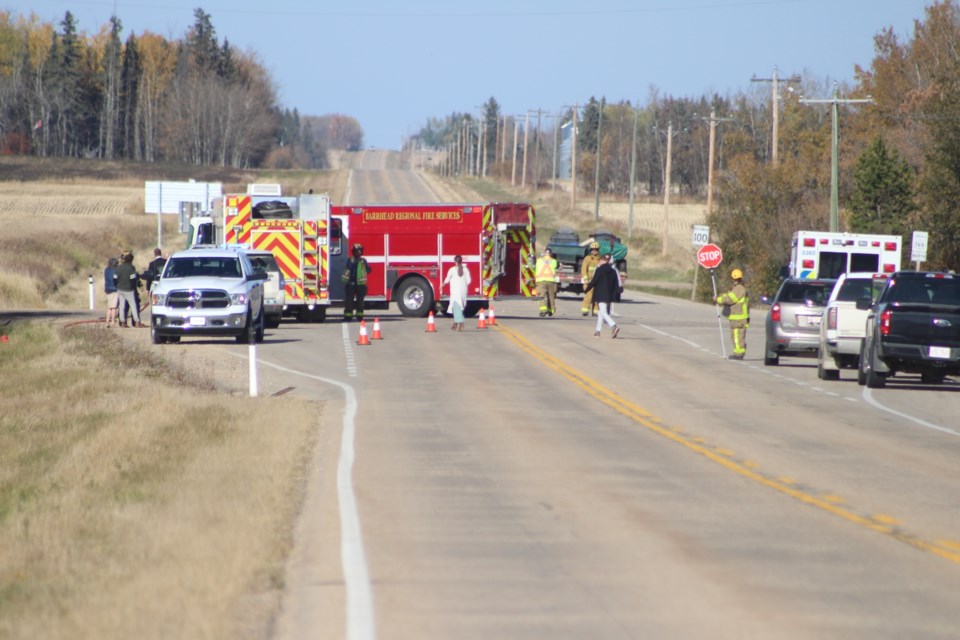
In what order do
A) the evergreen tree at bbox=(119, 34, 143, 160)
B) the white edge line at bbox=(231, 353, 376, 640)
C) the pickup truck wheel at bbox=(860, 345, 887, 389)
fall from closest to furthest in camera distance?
1. the white edge line at bbox=(231, 353, 376, 640)
2. the pickup truck wheel at bbox=(860, 345, 887, 389)
3. the evergreen tree at bbox=(119, 34, 143, 160)

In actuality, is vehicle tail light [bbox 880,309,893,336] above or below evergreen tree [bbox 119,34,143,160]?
below

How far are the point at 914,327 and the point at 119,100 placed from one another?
15397 cm

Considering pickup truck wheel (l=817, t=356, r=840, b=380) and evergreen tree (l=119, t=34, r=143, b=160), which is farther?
evergreen tree (l=119, t=34, r=143, b=160)

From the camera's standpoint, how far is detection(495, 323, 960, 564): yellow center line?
10031 mm

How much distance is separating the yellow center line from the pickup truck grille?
7.32 meters

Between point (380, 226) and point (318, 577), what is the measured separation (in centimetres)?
2853

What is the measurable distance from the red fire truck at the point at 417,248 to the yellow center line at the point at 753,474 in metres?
12.6

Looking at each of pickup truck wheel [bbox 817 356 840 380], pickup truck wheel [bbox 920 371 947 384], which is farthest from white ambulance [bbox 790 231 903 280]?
pickup truck wheel [bbox 817 356 840 380]

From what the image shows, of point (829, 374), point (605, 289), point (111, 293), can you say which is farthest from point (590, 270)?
point (829, 374)

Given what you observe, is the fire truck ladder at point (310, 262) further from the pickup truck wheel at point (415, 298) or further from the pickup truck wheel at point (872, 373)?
the pickup truck wheel at point (872, 373)

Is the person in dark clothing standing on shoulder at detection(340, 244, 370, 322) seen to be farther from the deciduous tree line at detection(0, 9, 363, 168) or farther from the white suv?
the deciduous tree line at detection(0, 9, 363, 168)

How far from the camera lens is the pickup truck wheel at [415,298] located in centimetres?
3719

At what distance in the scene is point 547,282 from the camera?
38.8 meters

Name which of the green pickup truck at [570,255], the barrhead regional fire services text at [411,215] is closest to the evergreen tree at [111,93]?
the green pickup truck at [570,255]
